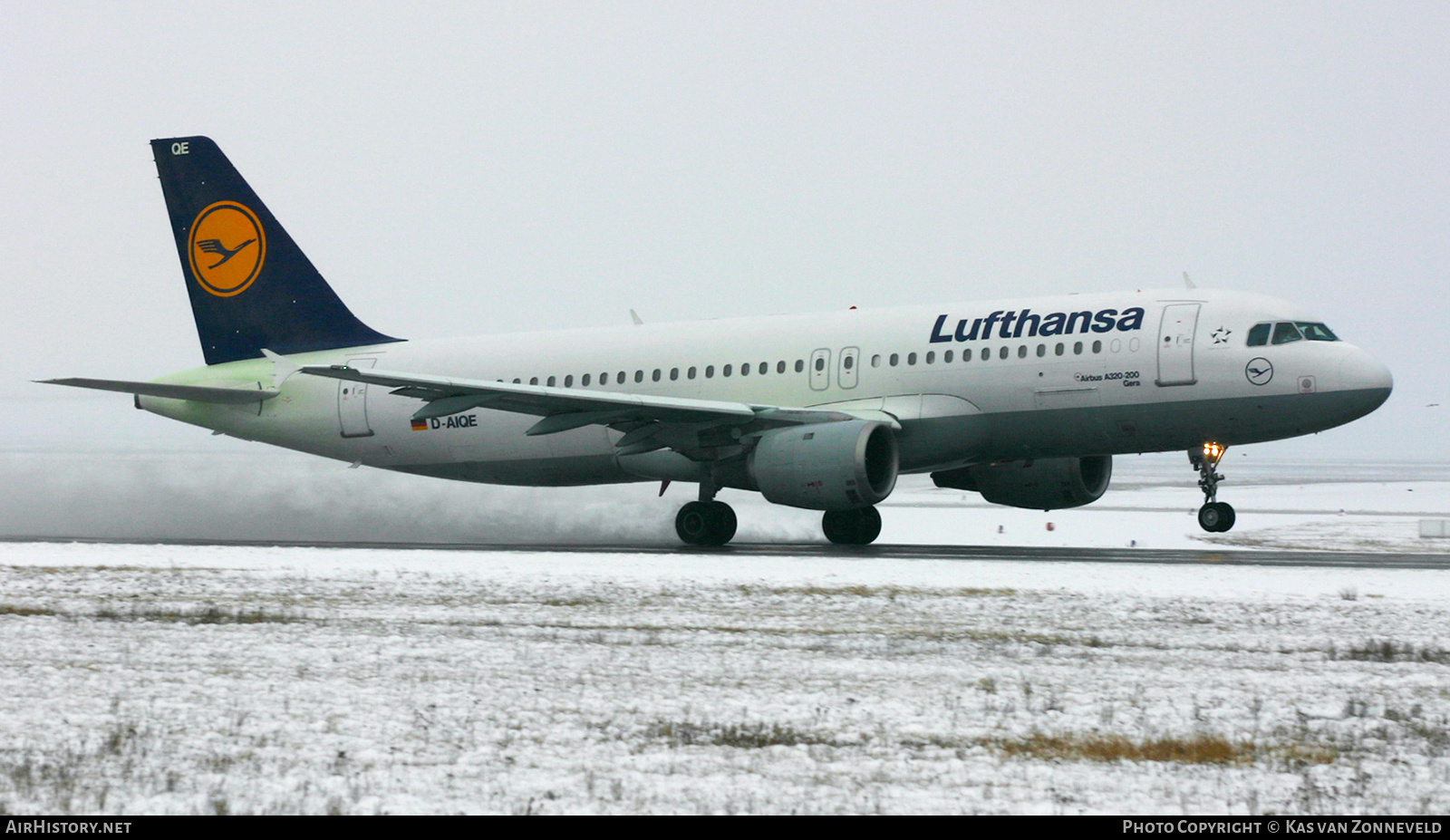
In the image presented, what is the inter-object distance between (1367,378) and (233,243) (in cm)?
2083

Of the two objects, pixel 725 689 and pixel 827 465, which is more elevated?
pixel 827 465

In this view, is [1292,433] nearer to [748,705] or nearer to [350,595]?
[350,595]

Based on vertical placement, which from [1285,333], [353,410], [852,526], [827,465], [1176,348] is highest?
[1285,333]

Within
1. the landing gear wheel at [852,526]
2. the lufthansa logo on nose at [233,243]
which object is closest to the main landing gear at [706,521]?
the landing gear wheel at [852,526]

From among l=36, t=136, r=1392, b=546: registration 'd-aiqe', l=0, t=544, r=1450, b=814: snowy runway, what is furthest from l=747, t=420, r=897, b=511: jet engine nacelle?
l=0, t=544, r=1450, b=814: snowy runway

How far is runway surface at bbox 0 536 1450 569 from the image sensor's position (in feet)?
63.0

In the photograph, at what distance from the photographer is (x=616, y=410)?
22.8m

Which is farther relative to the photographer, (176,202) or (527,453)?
(176,202)

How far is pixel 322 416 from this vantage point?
27.7 m

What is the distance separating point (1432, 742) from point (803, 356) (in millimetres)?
17393

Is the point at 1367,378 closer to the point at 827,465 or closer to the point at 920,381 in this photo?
the point at 920,381

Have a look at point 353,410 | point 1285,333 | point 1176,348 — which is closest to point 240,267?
point 353,410

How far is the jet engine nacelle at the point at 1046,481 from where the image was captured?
24.9 m

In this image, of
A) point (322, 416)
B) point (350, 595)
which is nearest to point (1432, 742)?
point (350, 595)
